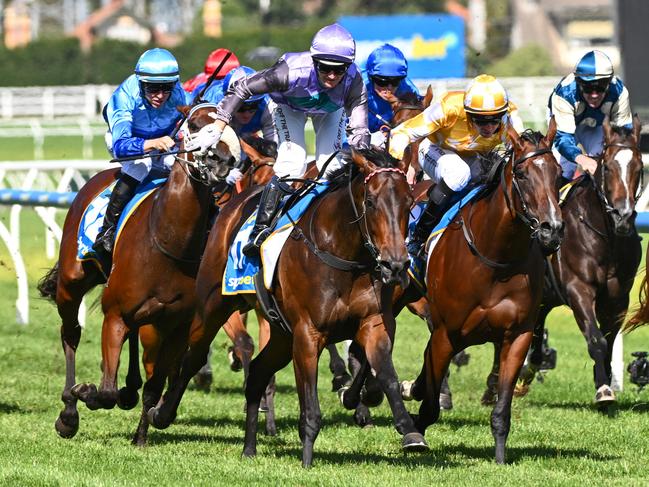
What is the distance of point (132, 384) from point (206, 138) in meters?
1.75

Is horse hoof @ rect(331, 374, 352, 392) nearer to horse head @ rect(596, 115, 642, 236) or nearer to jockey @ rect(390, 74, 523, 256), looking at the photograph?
jockey @ rect(390, 74, 523, 256)

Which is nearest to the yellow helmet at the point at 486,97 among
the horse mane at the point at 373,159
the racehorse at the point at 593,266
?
the horse mane at the point at 373,159

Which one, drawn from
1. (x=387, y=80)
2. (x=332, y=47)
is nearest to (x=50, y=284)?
(x=387, y=80)

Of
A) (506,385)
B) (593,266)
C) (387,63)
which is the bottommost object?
(506,385)

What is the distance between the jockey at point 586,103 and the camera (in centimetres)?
868

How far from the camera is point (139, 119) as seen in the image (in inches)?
319

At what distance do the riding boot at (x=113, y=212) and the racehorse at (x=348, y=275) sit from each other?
4.54 feet

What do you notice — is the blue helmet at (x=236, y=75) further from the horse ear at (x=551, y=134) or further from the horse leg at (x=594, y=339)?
the horse ear at (x=551, y=134)

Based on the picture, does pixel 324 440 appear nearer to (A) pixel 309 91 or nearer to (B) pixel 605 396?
(B) pixel 605 396

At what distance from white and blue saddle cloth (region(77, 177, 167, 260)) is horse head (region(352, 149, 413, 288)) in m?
2.01

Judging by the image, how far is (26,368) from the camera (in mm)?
10688

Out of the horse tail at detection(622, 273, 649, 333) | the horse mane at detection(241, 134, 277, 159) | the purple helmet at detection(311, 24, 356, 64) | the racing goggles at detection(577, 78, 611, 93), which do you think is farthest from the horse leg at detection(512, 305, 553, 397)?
the purple helmet at detection(311, 24, 356, 64)

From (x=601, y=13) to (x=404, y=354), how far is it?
57.9 m

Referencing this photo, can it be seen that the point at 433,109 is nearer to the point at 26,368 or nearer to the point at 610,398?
the point at 610,398
